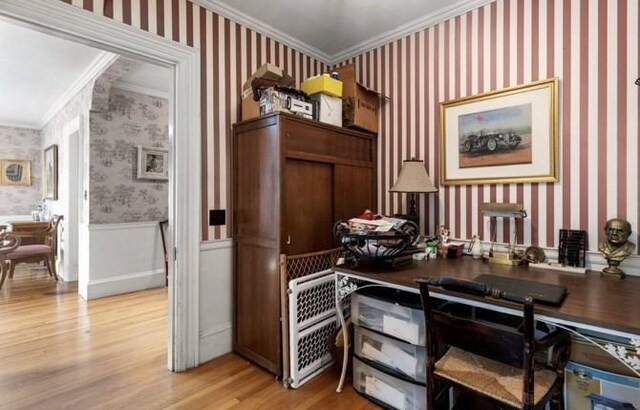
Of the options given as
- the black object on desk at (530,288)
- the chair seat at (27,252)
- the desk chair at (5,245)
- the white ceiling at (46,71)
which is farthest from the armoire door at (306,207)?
the chair seat at (27,252)

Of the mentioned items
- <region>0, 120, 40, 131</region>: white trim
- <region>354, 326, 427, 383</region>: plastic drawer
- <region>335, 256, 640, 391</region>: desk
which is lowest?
<region>354, 326, 427, 383</region>: plastic drawer

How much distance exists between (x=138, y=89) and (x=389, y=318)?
4.20 meters

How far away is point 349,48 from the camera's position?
10.1ft

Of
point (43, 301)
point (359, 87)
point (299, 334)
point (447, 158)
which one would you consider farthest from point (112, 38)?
point (43, 301)

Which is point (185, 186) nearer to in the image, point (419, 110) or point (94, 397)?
point (94, 397)

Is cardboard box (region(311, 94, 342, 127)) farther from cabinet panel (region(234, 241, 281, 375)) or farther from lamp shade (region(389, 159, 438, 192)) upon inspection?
cabinet panel (region(234, 241, 281, 375))

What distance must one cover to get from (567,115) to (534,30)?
0.60m

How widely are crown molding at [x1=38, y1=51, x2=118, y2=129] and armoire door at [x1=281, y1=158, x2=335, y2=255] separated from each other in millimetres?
2231

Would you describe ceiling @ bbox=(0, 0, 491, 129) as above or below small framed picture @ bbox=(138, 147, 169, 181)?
above

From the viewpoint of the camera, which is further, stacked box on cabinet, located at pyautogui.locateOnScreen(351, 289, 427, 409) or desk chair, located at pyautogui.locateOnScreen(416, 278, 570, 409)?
stacked box on cabinet, located at pyautogui.locateOnScreen(351, 289, 427, 409)

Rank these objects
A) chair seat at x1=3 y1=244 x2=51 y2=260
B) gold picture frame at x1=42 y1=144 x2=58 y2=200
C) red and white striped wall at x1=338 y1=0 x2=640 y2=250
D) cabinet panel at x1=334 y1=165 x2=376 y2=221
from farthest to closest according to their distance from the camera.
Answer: gold picture frame at x1=42 y1=144 x2=58 y2=200, chair seat at x1=3 y1=244 x2=51 y2=260, cabinet panel at x1=334 y1=165 x2=376 y2=221, red and white striped wall at x1=338 y1=0 x2=640 y2=250

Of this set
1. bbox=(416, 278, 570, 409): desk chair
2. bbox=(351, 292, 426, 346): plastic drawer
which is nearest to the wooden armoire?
bbox=(351, 292, 426, 346): plastic drawer

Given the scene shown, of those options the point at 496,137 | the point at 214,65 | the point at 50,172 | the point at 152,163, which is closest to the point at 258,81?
the point at 214,65

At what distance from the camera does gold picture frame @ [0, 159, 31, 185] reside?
6.06m
